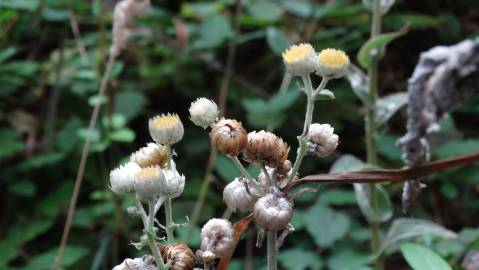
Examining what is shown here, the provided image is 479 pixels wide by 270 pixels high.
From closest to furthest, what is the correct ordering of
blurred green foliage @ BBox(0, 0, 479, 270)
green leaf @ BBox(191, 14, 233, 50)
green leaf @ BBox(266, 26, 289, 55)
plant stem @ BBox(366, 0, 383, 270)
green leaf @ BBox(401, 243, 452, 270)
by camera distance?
green leaf @ BBox(401, 243, 452, 270), plant stem @ BBox(366, 0, 383, 270), blurred green foliage @ BBox(0, 0, 479, 270), green leaf @ BBox(266, 26, 289, 55), green leaf @ BBox(191, 14, 233, 50)

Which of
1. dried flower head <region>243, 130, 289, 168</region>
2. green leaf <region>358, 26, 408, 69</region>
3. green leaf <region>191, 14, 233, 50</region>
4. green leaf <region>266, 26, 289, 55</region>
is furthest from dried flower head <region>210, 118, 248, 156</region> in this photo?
green leaf <region>191, 14, 233, 50</region>

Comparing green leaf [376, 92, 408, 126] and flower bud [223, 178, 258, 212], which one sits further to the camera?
green leaf [376, 92, 408, 126]

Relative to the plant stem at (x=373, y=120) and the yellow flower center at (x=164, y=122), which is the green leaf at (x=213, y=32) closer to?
the plant stem at (x=373, y=120)

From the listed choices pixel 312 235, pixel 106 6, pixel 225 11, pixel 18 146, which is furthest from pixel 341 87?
pixel 18 146

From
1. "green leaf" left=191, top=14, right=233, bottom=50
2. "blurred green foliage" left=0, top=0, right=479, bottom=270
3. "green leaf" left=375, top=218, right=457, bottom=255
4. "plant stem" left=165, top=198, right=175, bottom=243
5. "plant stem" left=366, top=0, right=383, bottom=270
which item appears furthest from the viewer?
"green leaf" left=191, top=14, right=233, bottom=50

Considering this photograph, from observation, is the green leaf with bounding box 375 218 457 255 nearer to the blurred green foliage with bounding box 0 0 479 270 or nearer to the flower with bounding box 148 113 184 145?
the blurred green foliage with bounding box 0 0 479 270

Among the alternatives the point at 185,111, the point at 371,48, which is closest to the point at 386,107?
the point at 371,48

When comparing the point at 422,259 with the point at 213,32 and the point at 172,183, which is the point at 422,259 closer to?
the point at 172,183
